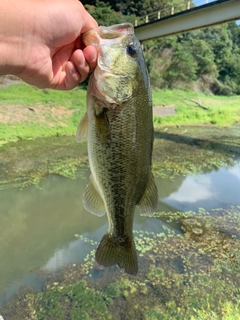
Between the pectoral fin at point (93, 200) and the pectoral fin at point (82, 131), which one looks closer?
the pectoral fin at point (82, 131)

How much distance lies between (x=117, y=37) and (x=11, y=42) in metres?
0.68

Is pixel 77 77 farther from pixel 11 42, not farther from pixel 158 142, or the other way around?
pixel 158 142

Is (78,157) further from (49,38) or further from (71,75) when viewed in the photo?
(49,38)

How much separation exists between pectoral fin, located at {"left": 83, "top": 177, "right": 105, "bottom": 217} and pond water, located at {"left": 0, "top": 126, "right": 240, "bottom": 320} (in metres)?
2.63

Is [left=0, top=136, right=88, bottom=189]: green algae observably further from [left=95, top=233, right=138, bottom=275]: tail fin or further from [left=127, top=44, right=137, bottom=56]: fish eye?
[left=127, top=44, right=137, bottom=56]: fish eye

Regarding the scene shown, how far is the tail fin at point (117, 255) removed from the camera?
2.22 m

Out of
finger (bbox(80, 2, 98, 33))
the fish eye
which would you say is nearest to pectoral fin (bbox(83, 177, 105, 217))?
the fish eye

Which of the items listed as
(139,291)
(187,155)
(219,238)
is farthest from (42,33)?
(187,155)

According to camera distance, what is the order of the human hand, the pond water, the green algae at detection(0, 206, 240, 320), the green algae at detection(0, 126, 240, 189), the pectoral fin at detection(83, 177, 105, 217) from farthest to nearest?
the green algae at detection(0, 126, 240, 189)
the pond water
the green algae at detection(0, 206, 240, 320)
the pectoral fin at detection(83, 177, 105, 217)
the human hand

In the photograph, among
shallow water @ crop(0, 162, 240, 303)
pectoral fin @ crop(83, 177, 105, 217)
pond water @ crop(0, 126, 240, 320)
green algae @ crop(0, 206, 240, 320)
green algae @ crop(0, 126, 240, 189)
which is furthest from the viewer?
green algae @ crop(0, 126, 240, 189)

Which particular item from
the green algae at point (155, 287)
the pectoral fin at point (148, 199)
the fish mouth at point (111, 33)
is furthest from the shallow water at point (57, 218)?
the fish mouth at point (111, 33)

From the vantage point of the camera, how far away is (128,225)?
2.24 metres

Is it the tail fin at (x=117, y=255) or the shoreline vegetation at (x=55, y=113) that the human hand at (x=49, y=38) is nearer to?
the tail fin at (x=117, y=255)

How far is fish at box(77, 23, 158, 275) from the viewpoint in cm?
194
